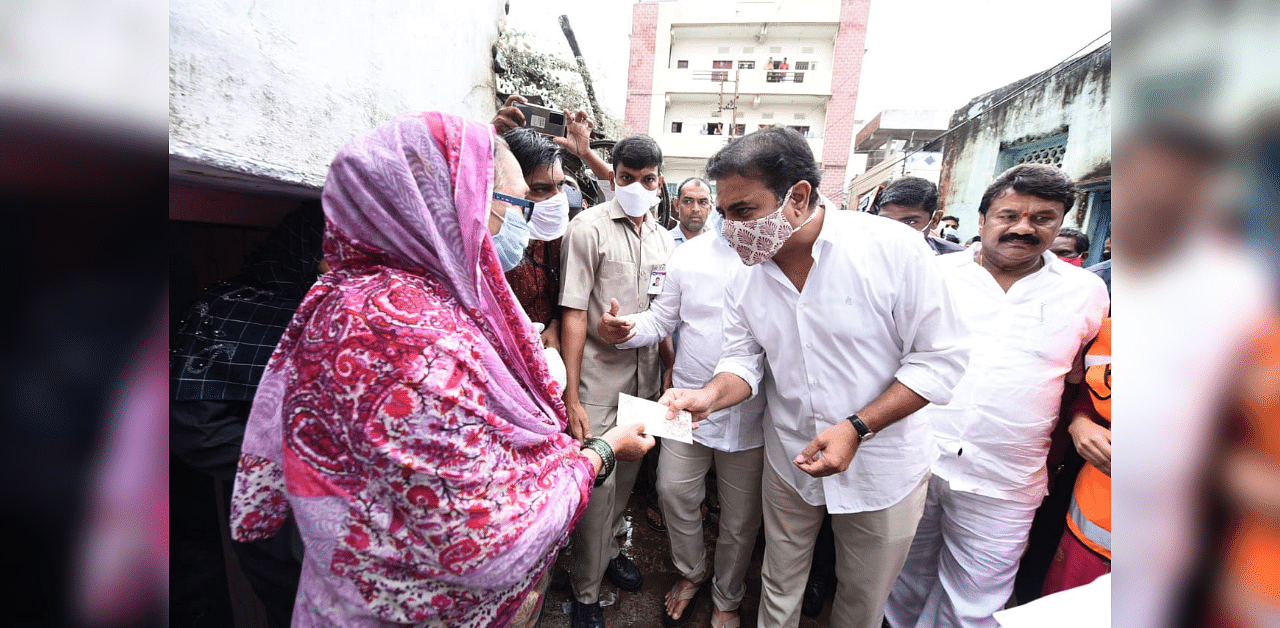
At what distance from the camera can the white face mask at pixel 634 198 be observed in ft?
8.77

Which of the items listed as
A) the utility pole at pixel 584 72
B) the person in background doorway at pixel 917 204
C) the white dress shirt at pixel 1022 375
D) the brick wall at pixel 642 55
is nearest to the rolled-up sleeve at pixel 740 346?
the white dress shirt at pixel 1022 375

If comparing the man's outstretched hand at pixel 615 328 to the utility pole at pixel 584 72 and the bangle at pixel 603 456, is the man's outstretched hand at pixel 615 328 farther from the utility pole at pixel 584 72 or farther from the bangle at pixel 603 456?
the utility pole at pixel 584 72

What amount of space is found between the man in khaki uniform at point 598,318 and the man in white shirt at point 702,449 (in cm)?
16

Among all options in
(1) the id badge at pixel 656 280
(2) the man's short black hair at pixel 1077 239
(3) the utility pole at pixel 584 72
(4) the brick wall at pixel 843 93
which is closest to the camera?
(1) the id badge at pixel 656 280

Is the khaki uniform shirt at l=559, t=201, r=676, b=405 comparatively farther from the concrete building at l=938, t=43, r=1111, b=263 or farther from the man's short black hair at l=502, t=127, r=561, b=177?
the concrete building at l=938, t=43, r=1111, b=263

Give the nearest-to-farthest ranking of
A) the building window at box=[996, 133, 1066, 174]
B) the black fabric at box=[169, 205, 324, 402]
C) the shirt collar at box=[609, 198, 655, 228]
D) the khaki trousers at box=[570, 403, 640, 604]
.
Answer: the black fabric at box=[169, 205, 324, 402] < the khaki trousers at box=[570, 403, 640, 604] < the shirt collar at box=[609, 198, 655, 228] < the building window at box=[996, 133, 1066, 174]

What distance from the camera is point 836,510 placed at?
1850 mm

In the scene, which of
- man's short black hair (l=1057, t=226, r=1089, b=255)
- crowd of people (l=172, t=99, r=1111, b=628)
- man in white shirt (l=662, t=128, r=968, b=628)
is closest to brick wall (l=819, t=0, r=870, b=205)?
man's short black hair (l=1057, t=226, r=1089, b=255)

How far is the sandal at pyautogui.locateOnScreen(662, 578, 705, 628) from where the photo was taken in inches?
102

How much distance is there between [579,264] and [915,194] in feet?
8.57

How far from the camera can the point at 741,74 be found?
26.2 meters

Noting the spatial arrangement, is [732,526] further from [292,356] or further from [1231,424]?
[1231,424]

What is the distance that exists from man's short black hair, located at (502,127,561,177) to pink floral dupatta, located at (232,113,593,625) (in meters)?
0.91

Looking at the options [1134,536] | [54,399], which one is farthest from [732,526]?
[54,399]
